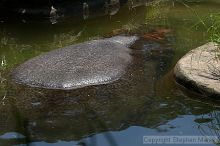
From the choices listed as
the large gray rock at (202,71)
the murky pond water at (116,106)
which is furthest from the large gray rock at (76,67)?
the large gray rock at (202,71)

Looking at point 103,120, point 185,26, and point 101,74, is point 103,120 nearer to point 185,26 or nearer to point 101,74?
point 101,74

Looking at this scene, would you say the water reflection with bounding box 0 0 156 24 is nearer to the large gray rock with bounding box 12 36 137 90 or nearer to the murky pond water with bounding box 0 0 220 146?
Result: the murky pond water with bounding box 0 0 220 146

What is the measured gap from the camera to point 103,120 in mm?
5590

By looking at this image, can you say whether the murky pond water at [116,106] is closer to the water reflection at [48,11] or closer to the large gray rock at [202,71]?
the large gray rock at [202,71]

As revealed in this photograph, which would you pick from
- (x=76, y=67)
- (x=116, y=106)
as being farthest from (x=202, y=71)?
(x=76, y=67)

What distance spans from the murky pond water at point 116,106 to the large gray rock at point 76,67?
0.50 feet

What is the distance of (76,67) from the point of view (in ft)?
22.2

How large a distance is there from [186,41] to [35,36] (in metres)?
2.92

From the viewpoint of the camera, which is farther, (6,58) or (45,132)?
(6,58)

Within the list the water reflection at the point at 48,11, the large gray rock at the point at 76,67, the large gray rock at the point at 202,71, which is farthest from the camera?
the water reflection at the point at 48,11

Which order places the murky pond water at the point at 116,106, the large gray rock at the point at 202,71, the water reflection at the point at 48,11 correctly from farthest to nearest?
the water reflection at the point at 48,11, the large gray rock at the point at 202,71, the murky pond water at the point at 116,106

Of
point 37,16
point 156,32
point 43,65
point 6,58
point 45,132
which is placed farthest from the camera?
point 37,16

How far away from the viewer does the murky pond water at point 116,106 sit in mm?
5270

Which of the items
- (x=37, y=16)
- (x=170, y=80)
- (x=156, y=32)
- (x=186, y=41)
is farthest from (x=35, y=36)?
(x=170, y=80)
